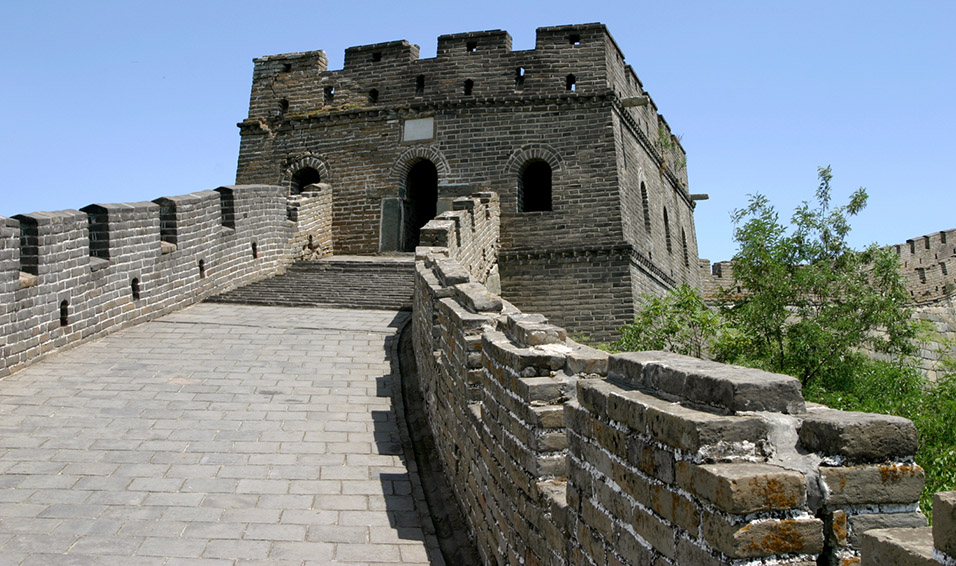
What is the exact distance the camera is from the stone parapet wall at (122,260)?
31.5ft

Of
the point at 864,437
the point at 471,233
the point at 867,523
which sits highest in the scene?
the point at 471,233

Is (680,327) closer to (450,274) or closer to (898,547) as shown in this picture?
(450,274)

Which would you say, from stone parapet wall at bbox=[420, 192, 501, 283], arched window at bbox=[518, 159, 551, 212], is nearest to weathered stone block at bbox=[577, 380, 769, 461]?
stone parapet wall at bbox=[420, 192, 501, 283]

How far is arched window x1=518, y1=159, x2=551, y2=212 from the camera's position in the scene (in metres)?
18.7

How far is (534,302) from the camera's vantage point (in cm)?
1756

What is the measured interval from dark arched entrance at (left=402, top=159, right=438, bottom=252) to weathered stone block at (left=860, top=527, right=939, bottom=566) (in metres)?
17.2

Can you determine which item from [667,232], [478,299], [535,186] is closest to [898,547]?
[478,299]

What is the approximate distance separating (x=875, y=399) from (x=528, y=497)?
24.3 ft

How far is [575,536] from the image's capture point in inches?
131

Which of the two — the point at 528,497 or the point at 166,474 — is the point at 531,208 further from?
the point at 528,497

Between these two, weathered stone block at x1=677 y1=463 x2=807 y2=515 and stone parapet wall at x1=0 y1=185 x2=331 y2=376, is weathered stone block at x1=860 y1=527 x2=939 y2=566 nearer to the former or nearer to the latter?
weathered stone block at x1=677 y1=463 x2=807 y2=515

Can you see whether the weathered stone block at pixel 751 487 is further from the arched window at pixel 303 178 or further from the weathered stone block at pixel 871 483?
the arched window at pixel 303 178

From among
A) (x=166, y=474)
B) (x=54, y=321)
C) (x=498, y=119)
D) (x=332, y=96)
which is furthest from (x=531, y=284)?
(x=166, y=474)

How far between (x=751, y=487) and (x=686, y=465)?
0.23 m
